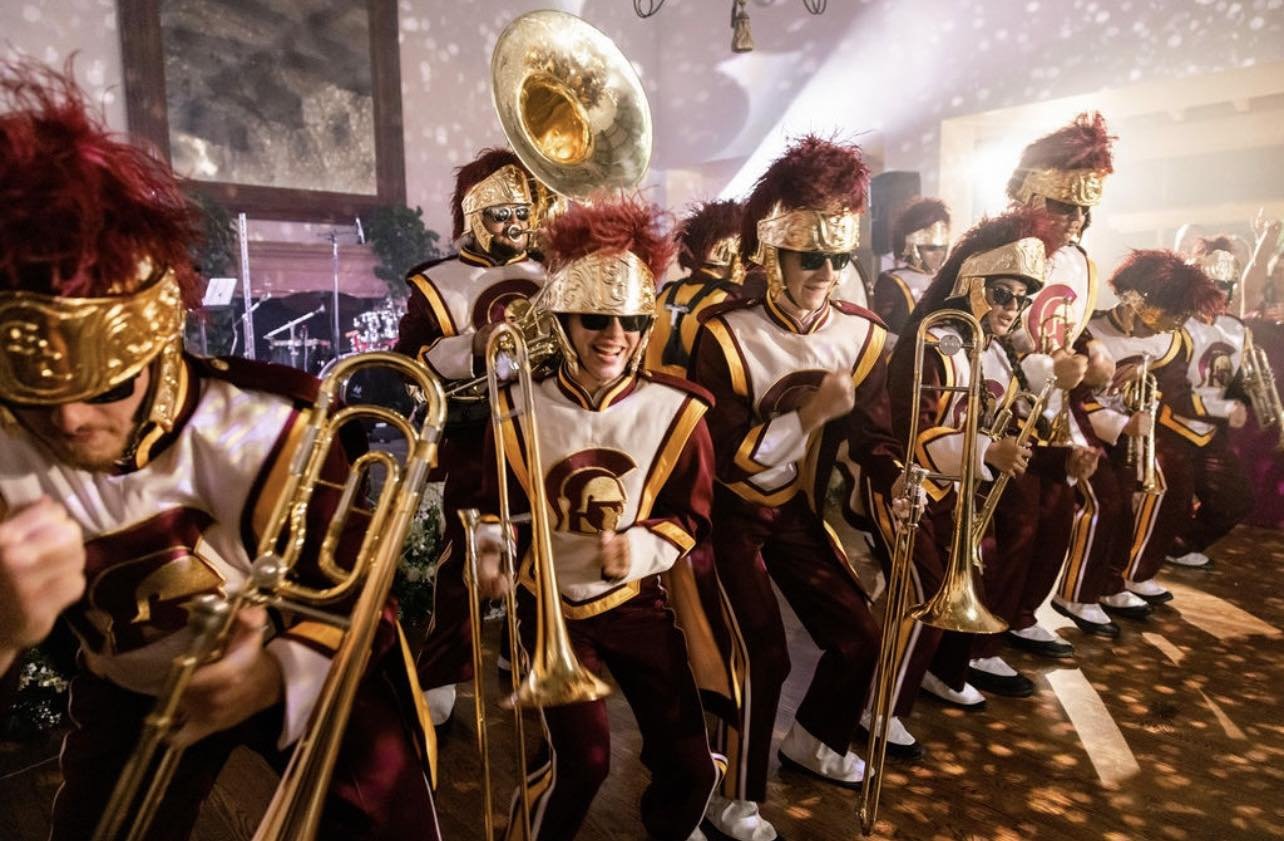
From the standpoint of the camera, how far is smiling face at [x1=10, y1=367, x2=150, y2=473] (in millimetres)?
1239

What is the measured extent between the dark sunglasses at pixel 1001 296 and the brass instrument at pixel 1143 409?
5.39 feet

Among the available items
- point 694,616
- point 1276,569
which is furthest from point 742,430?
point 1276,569

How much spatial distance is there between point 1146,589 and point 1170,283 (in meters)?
1.82

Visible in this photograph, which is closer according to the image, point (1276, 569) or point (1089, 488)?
point (1089, 488)

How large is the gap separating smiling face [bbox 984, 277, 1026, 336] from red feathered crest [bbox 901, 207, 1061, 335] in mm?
145

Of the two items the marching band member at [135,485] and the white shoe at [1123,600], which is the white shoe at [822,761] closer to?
the marching band member at [135,485]

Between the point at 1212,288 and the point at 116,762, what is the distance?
488 cm

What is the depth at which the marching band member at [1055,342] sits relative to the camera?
3441mm

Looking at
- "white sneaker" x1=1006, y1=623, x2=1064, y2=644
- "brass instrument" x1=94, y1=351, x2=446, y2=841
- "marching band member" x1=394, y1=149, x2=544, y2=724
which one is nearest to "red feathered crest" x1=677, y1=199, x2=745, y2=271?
"marching band member" x1=394, y1=149, x2=544, y2=724

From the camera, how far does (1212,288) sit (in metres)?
4.07

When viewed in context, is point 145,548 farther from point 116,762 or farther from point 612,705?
point 612,705

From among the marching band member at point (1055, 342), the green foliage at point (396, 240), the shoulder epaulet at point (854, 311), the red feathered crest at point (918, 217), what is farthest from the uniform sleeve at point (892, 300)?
the green foliage at point (396, 240)

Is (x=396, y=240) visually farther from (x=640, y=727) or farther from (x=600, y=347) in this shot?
(x=640, y=727)

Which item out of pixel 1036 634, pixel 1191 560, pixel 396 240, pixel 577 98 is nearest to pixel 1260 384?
pixel 1191 560
